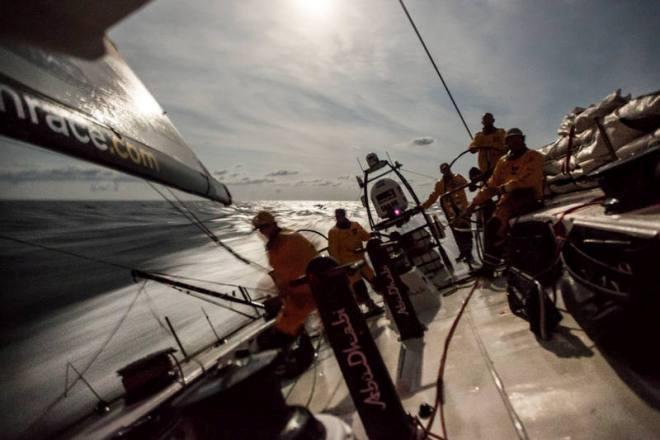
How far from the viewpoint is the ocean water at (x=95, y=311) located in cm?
1398

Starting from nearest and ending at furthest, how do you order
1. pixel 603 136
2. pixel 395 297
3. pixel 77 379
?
pixel 603 136, pixel 395 297, pixel 77 379

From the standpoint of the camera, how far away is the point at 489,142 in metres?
6.59

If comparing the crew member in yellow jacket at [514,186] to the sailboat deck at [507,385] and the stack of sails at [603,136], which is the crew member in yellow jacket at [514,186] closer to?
the stack of sails at [603,136]

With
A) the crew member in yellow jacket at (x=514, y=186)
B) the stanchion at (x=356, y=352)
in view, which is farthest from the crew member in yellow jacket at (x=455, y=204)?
the stanchion at (x=356, y=352)

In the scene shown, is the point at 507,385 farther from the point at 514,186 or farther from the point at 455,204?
the point at 455,204

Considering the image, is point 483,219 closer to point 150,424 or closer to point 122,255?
point 150,424

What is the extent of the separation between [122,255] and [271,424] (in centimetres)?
4940

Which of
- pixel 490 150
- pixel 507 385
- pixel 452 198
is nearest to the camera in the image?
pixel 507 385

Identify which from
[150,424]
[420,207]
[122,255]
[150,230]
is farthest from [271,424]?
[150,230]

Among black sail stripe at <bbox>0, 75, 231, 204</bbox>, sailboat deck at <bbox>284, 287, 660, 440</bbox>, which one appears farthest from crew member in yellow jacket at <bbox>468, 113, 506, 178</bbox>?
black sail stripe at <bbox>0, 75, 231, 204</bbox>

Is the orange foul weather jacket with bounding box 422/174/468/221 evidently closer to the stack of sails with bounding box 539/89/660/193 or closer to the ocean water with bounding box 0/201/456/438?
the stack of sails with bounding box 539/89/660/193

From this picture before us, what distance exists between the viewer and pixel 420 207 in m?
6.86

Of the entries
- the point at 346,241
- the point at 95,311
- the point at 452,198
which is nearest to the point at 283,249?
the point at 346,241

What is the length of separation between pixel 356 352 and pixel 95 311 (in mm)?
34664
